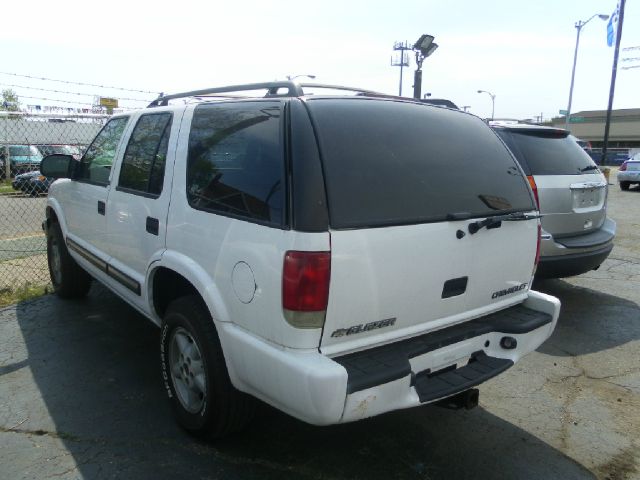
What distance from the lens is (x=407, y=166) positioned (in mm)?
2691

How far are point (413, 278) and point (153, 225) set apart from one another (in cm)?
167

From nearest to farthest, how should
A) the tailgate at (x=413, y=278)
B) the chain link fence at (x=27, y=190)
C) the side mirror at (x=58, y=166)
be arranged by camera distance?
1. the tailgate at (x=413, y=278)
2. the side mirror at (x=58, y=166)
3. the chain link fence at (x=27, y=190)

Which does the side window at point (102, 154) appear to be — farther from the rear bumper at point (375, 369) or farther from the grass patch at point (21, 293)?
the rear bumper at point (375, 369)

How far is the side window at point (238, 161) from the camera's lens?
2.46 metres

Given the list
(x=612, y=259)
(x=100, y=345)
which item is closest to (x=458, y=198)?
(x=100, y=345)

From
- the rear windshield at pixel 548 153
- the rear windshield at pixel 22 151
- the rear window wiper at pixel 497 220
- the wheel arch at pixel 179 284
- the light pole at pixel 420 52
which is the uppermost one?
the light pole at pixel 420 52

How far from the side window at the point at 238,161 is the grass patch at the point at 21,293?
3.57m

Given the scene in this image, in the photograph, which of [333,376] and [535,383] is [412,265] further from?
[535,383]

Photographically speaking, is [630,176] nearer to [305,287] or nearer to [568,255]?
[568,255]

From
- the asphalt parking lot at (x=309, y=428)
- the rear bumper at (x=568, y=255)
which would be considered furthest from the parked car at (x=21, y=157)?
the rear bumper at (x=568, y=255)

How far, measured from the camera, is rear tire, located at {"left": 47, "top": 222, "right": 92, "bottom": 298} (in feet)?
17.4

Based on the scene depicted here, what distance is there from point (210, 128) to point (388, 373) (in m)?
1.67

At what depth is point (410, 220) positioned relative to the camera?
99.6 inches

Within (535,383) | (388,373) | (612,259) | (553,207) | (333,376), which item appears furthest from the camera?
(612,259)
